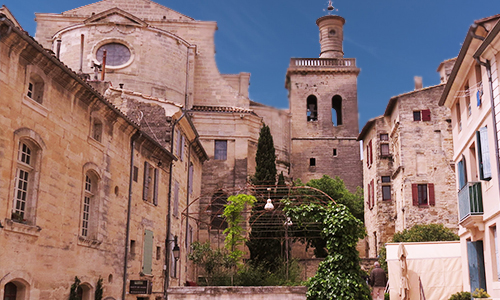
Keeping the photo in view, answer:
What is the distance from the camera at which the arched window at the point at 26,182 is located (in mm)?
11905

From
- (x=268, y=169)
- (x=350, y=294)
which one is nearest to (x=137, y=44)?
(x=268, y=169)

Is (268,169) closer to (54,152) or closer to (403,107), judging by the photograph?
(403,107)

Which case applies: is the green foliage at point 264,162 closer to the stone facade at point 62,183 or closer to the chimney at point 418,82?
the chimney at point 418,82

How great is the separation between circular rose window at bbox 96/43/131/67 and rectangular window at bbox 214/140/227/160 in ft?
25.0

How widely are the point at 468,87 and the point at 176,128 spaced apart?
1130 cm

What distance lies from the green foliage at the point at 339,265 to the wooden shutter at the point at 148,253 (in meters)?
5.76

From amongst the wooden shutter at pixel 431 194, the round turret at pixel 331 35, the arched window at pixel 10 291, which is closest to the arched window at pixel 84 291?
the arched window at pixel 10 291

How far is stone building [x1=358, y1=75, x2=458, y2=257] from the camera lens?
97.0 ft

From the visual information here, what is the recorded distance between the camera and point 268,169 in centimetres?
3388

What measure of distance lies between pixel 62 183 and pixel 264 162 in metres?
21.1

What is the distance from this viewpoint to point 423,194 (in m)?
29.8

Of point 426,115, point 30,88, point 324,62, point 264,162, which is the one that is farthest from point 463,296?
point 324,62

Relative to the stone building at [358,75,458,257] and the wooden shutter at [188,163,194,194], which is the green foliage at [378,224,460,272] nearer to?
the stone building at [358,75,458,257]

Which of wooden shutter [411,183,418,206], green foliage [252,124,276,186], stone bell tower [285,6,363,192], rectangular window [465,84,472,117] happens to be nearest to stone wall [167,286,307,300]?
rectangular window [465,84,472,117]
